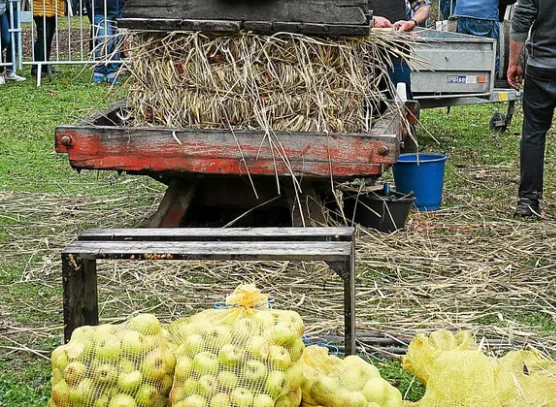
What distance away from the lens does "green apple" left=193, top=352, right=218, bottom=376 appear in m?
3.04

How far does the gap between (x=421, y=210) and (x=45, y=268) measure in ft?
9.88

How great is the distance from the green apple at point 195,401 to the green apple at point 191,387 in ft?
0.07

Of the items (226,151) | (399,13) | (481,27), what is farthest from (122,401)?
(481,27)

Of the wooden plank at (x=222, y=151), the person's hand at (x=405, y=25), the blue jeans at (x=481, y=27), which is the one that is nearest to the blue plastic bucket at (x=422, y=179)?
the person's hand at (x=405, y=25)

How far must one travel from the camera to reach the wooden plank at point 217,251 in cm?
366

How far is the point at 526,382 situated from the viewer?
3.65 m

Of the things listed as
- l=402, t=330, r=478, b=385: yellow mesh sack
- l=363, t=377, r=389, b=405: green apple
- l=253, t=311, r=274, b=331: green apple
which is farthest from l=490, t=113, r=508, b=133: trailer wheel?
l=253, t=311, r=274, b=331: green apple

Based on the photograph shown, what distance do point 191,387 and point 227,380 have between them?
0.37ft

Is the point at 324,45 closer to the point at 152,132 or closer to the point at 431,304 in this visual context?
the point at 152,132

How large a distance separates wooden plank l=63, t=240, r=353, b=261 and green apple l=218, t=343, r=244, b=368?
25.4 inches

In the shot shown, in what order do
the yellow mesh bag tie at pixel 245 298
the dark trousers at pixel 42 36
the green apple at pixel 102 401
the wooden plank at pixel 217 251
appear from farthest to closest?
1. the dark trousers at pixel 42 36
2. the wooden plank at pixel 217 251
3. the yellow mesh bag tie at pixel 245 298
4. the green apple at pixel 102 401

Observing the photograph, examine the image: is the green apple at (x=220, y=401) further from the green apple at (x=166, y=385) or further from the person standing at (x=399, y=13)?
the person standing at (x=399, y=13)

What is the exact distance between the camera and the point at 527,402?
139 inches

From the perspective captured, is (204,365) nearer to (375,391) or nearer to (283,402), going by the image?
(283,402)
